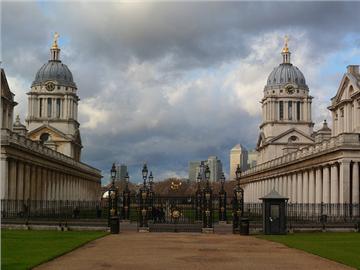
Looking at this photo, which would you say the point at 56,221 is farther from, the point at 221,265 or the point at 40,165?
the point at 40,165

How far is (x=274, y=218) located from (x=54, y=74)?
97.3m

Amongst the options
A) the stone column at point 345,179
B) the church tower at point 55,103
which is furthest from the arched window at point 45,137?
the stone column at point 345,179

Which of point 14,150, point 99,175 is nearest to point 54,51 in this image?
point 99,175

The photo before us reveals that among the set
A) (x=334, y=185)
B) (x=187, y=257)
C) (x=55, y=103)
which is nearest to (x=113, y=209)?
(x=187, y=257)

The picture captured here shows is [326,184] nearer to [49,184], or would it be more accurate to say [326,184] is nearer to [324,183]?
[324,183]

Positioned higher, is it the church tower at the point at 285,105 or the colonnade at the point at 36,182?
the church tower at the point at 285,105

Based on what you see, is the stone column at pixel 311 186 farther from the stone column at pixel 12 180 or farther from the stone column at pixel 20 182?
the stone column at pixel 12 180

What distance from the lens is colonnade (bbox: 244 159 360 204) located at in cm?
6619

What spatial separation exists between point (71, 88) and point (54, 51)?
31.1ft

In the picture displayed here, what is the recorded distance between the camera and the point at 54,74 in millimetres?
135375

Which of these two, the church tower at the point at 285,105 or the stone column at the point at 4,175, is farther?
the church tower at the point at 285,105

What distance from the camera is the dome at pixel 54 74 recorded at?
135250 millimetres

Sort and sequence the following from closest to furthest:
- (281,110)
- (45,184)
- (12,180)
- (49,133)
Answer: (12,180), (45,184), (49,133), (281,110)

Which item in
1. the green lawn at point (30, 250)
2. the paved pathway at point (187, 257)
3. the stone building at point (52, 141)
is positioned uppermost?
the stone building at point (52, 141)
